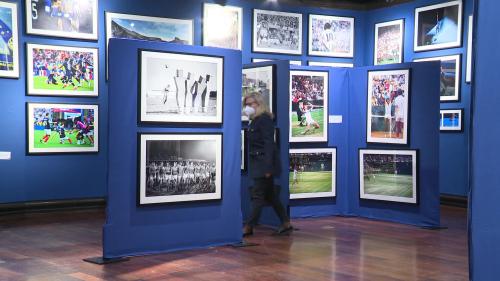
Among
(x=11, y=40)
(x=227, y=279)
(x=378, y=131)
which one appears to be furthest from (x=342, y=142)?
(x=11, y=40)

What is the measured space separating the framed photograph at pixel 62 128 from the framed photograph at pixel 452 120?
19.6 ft

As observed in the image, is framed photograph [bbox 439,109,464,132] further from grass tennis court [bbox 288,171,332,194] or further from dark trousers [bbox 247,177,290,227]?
dark trousers [bbox 247,177,290,227]

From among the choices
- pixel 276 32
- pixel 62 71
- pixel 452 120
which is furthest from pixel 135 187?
pixel 452 120

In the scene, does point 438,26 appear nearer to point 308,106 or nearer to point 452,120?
point 452,120

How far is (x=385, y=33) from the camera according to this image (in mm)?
11523

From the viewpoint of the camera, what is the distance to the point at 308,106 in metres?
8.91

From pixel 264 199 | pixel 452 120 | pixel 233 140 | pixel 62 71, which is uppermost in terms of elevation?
pixel 62 71

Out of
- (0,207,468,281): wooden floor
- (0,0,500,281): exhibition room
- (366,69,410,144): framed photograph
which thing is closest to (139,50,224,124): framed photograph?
(0,0,500,281): exhibition room

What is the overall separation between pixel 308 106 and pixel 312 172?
40.0 inches

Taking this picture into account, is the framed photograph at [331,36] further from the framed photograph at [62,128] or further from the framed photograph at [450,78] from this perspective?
the framed photograph at [62,128]

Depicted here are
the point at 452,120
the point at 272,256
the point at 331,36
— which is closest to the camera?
the point at 272,256

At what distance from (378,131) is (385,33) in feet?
11.4

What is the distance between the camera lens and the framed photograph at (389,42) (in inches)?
441

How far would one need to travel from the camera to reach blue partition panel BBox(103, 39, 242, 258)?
5746 mm
